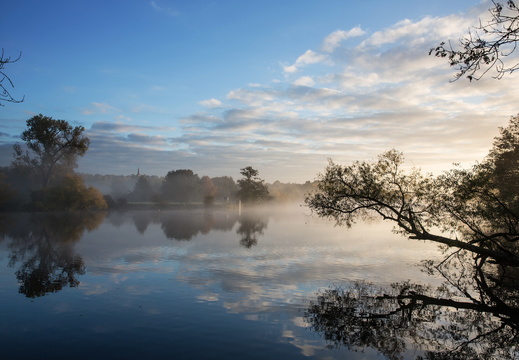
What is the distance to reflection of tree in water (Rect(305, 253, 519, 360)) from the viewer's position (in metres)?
12.0

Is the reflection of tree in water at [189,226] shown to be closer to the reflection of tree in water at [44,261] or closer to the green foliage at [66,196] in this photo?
the reflection of tree in water at [44,261]

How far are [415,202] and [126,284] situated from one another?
1684 cm

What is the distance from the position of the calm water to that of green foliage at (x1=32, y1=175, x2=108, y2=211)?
4444 centimetres

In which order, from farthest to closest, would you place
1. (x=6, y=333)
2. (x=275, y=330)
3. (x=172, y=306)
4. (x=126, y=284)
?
(x=126, y=284) → (x=172, y=306) → (x=275, y=330) → (x=6, y=333)

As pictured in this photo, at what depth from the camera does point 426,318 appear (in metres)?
14.9

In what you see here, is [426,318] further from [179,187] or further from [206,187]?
[206,187]

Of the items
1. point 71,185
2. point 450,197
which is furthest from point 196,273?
point 71,185

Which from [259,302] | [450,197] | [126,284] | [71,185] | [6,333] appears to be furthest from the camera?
[71,185]

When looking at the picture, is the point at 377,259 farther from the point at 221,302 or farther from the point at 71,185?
the point at 71,185

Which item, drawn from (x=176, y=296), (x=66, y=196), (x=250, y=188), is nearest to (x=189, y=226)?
(x=66, y=196)

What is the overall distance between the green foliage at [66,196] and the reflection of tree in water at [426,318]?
71.7 metres

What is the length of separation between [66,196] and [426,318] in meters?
76.5

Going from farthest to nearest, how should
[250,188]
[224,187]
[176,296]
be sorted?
[224,187] → [250,188] → [176,296]

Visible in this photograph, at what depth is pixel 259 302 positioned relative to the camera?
16312mm
